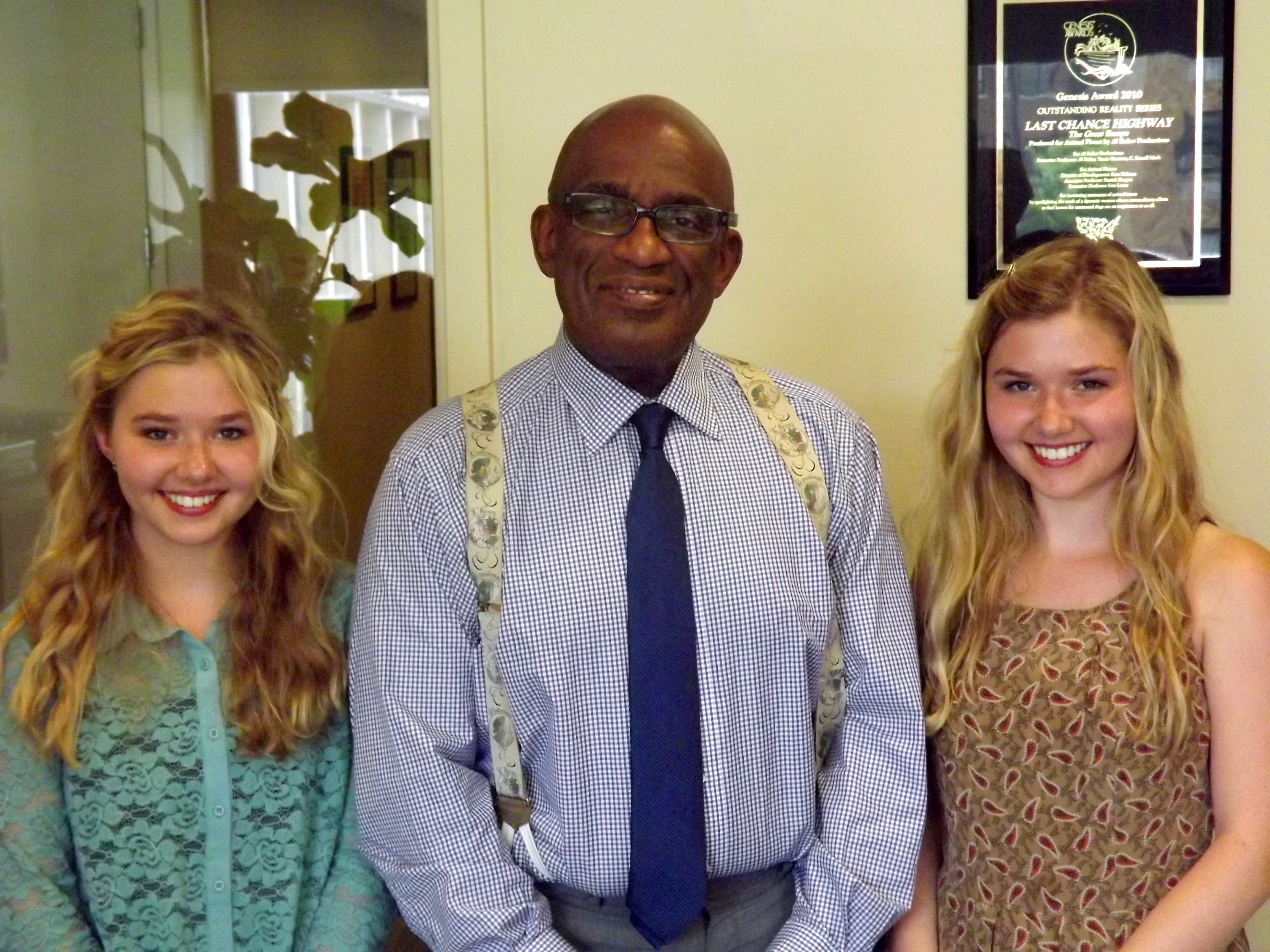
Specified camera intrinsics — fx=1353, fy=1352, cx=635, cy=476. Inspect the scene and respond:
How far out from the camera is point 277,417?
199 cm

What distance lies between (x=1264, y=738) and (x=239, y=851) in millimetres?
1392

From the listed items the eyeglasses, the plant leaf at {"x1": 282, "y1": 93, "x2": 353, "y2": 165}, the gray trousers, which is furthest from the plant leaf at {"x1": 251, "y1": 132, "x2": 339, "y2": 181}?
the gray trousers

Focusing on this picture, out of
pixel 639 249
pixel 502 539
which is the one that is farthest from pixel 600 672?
pixel 639 249

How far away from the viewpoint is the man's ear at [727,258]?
6.14 feet

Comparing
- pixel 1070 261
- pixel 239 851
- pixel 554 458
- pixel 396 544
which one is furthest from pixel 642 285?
pixel 239 851

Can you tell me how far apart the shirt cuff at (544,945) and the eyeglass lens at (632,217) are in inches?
36.2

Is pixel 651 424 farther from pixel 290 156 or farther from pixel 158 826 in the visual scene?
pixel 290 156

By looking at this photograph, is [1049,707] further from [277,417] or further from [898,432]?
[277,417]

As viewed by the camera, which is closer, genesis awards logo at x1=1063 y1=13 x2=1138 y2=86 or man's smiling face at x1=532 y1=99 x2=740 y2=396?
man's smiling face at x1=532 y1=99 x2=740 y2=396

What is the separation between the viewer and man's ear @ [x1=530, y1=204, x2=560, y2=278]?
1.89 m

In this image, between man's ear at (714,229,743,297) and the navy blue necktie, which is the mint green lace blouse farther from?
man's ear at (714,229,743,297)

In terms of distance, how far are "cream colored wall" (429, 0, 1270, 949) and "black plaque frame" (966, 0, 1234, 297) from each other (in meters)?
0.03

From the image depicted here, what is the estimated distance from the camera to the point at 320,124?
2705 mm

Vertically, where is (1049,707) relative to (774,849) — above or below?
above
